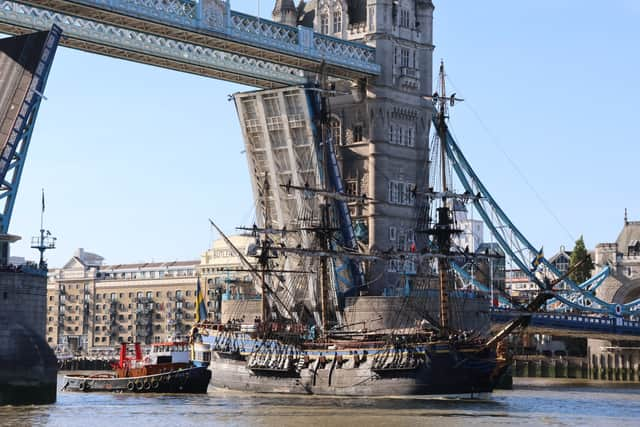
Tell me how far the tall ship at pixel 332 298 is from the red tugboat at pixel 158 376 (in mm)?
3766

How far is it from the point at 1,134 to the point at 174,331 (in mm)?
94904

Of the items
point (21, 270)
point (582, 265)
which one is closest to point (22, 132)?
point (21, 270)

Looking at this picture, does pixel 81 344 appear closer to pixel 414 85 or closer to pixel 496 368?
pixel 414 85

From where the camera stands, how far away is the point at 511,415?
6191 centimetres

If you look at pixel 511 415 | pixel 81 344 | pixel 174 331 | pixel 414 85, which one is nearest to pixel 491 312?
pixel 414 85

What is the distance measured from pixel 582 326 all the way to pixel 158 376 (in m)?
41.6

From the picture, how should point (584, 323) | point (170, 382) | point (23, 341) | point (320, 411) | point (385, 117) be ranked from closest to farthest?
1. point (23, 341)
2. point (320, 411)
3. point (170, 382)
4. point (385, 117)
5. point (584, 323)

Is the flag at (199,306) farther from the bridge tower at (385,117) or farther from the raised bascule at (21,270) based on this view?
the raised bascule at (21,270)

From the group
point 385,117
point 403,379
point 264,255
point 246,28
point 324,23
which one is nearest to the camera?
point 403,379

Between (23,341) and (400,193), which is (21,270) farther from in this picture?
(400,193)

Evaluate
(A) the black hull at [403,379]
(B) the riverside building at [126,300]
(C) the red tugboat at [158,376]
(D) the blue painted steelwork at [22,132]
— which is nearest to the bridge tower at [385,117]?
(A) the black hull at [403,379]

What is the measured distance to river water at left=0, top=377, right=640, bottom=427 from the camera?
57.2m

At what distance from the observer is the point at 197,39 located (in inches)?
3142

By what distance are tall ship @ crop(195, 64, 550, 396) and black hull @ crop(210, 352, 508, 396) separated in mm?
55
